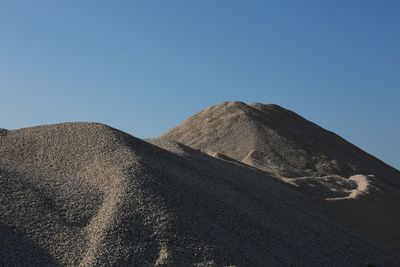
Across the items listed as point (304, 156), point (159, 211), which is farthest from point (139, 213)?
point (304, 156)

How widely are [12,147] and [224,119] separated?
909 centimetres

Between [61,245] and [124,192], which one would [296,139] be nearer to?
[124,192]

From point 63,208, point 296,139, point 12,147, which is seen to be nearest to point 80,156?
point 12,147

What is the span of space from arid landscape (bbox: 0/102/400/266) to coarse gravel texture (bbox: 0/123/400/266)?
0.04 feet

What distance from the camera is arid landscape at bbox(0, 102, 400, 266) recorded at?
5.08 meters

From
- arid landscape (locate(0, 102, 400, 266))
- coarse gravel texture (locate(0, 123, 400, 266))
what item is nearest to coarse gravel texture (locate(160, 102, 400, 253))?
arid landscape (locate(0, 102, 400, 266))

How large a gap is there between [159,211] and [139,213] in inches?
7.3

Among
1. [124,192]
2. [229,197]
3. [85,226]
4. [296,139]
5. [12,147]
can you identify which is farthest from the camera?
[296,139]

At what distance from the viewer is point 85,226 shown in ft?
17.6

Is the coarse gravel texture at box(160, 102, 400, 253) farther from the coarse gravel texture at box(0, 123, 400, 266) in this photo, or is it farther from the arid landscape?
the coarse gravel texture at box(0, 123, 400, 266)

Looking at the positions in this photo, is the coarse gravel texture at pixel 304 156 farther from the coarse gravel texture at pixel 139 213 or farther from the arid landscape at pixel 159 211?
the coarse gravel texture at pixel 139 213

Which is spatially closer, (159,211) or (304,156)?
(159,211)

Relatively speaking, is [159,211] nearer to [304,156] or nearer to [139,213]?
[139,213]

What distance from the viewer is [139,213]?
5.56 metres
